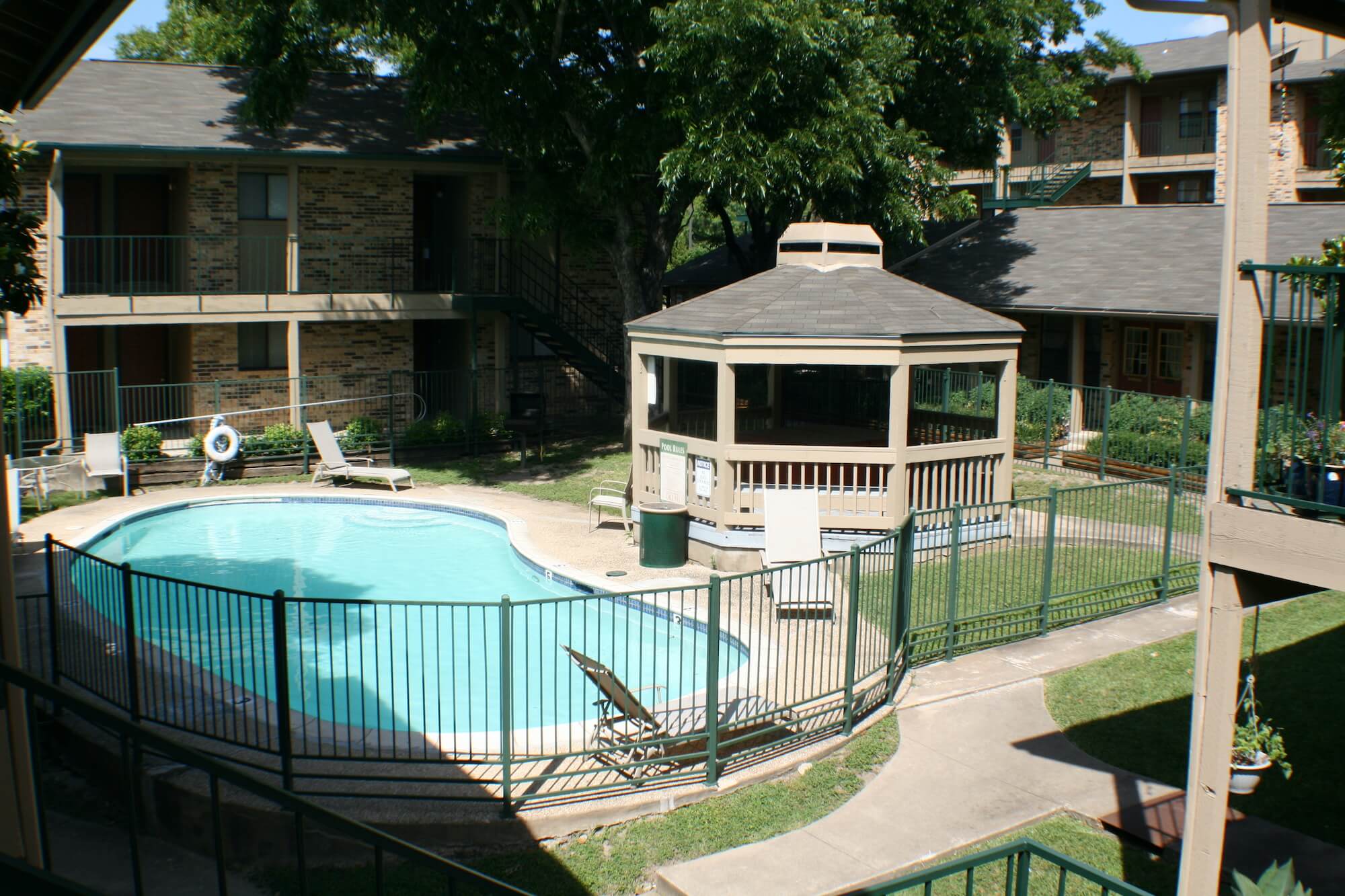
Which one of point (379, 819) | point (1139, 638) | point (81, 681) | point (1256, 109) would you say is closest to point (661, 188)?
point (1139, 638)

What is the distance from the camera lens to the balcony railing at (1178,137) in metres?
39.0

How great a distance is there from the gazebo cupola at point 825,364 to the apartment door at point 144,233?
11684 mm

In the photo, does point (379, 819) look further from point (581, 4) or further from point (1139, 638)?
point (581, 4)

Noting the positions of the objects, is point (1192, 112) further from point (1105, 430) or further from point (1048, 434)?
point (1105, 430)

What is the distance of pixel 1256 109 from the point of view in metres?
5.57

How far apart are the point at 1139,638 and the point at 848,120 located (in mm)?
11636

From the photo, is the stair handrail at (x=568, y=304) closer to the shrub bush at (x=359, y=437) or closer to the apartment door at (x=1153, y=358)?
the shrub bush at (x=359, y=437)

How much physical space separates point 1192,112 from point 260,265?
29551 millimetres

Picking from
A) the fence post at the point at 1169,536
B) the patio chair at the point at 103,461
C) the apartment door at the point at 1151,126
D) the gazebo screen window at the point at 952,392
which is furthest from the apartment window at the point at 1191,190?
the patio chair at the point at 103,461

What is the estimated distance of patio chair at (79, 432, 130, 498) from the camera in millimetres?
20125

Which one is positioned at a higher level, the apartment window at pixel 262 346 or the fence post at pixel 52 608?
the apartment window at pixel 262 346

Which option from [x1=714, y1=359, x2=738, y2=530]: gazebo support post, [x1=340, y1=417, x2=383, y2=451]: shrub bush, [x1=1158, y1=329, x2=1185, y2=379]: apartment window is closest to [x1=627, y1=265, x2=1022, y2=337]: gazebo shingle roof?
[x1=714, y1=359, x2=738, y2=530]: gazebo support post

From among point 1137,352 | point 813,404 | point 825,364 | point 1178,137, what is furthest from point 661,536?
point 1178,137

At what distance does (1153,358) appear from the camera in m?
25.8
